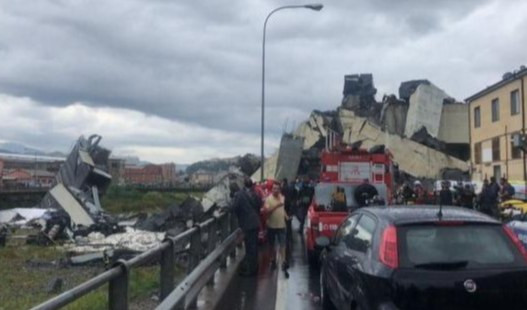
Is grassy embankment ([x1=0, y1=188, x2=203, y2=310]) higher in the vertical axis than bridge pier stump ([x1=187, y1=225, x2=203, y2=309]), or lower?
lower

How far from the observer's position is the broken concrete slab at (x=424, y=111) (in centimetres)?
6128

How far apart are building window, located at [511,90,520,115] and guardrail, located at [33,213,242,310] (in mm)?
30279

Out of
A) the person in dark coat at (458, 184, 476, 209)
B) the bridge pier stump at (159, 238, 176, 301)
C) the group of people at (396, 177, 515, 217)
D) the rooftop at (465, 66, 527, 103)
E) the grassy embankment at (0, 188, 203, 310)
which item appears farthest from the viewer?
the rooftop at (465, 66, 527, 103)

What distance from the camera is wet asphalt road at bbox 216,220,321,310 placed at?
9867mm

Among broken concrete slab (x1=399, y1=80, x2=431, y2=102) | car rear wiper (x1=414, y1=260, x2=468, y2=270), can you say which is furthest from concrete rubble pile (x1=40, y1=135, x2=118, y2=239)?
broken concrete slab (x1=399, y1=80, x2=431, y2=102)

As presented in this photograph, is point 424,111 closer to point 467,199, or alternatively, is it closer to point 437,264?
point 467,199

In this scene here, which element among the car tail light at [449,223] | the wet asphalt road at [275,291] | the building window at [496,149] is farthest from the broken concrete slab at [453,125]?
the car tail light at [449,223]

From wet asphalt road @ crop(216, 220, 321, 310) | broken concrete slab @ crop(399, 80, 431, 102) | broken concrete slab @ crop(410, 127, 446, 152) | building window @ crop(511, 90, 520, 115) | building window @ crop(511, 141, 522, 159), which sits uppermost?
broken concrete slab @ crop(399, 80, 431, 102)

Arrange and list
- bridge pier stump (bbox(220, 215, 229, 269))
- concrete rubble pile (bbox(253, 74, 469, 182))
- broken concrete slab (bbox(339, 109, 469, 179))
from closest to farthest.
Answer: bridge pier stump (bbox(220, 215, 229, 269)) → concrete rubble pile (bbox(253, 74, 469, 182)) → broken concrete slab (bbox(339, 109, 469, 179))

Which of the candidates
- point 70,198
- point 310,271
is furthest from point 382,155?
point 70,198

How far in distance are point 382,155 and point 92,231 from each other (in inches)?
404

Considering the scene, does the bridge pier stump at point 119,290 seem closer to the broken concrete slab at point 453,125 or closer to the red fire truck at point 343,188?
the red fire truck at point 343,188

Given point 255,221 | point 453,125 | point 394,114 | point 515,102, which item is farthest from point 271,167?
point 255,221

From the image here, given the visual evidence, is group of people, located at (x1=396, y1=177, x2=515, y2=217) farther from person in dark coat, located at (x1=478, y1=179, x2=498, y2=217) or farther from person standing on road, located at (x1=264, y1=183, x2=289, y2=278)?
person standing on road, located at (x1=264, y1=183, x2=289, y2=278)
